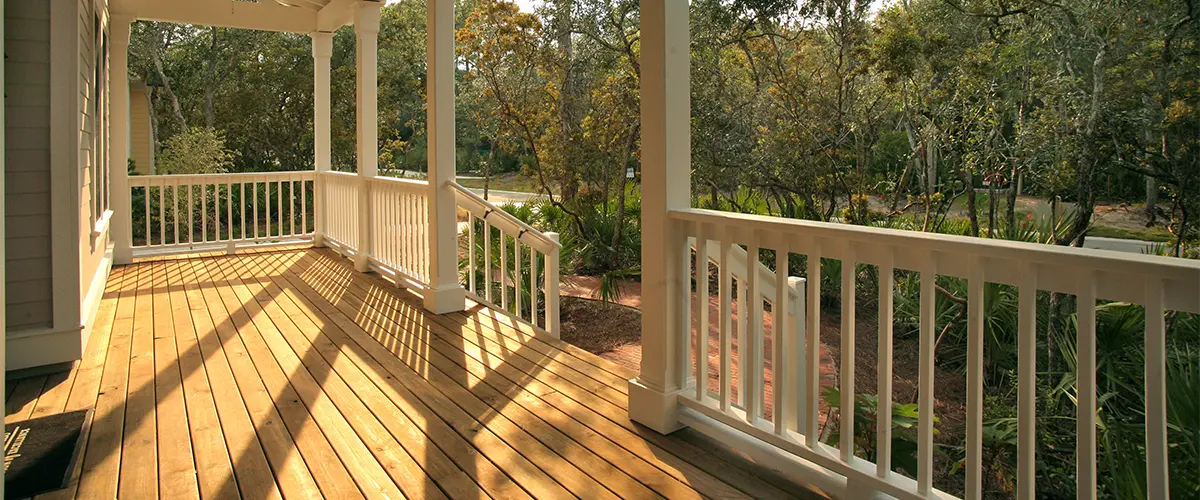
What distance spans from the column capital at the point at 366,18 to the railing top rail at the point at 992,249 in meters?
5.04

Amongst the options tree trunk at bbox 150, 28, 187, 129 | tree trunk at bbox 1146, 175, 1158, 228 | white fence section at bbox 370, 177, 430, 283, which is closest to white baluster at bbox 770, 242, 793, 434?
white fence section at bbox 370, 177, 430, 283

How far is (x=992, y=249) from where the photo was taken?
1.92 metres

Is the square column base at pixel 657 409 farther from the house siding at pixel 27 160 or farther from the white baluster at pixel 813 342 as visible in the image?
the house siding at pixel 27 160

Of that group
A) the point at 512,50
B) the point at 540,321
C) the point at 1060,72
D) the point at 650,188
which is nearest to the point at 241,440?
the point at 650,188

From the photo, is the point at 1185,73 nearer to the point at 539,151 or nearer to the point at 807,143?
the point at 807,143

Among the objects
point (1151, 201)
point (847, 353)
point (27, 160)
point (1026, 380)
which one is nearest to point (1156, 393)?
point (1026, 380)

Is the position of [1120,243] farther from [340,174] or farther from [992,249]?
[340,174]

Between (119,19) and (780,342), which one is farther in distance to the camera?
(119,19)

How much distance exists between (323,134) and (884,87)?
5.64 meters

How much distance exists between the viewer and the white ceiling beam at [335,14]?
24.0ft

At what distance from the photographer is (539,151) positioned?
9.32 metres

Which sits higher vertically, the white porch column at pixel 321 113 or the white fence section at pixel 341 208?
the white porch column at pixel 321 113

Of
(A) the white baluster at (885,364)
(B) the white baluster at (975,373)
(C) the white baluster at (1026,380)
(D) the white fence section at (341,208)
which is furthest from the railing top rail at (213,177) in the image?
(C) the white baluster at (1026,380)

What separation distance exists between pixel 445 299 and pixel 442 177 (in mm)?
822
